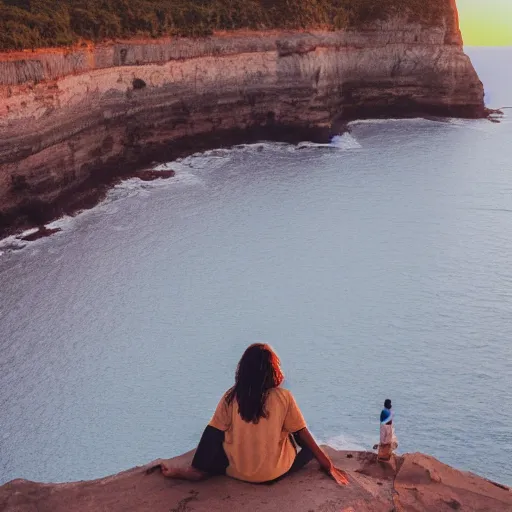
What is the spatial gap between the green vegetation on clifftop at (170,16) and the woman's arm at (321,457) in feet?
49.4

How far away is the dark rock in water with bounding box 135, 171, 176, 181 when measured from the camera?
21513mm

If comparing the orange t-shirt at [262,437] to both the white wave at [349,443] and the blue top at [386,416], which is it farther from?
the white wave at [349,443]

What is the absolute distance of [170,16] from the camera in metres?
24.2

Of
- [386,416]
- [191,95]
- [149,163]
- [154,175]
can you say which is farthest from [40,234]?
[386,416]

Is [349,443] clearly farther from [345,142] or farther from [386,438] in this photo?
[345,142]

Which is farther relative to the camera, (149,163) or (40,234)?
(149,163)

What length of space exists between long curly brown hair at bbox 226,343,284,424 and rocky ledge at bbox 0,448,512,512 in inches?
31.3

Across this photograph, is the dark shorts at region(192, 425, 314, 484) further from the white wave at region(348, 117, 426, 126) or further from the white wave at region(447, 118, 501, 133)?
the white wave at region(348, 117, 426, 126)

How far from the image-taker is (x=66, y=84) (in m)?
18.2

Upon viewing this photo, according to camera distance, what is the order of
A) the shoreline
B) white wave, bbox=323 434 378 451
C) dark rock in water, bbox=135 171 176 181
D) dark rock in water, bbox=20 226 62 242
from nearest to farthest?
white wave, bbox=323 434 378 451
dark rock in water, bbox=20 226 62 242
the shoreline
dark rock in water, bbox=135 171 176 181

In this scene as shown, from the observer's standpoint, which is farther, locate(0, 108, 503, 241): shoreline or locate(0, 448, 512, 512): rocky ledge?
locate(0, 108, 503, 241): shoreline

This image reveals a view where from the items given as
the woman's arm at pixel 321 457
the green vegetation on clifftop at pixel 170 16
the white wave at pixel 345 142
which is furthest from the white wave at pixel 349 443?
the white wave at pixel 345 142

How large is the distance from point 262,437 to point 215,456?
559mm

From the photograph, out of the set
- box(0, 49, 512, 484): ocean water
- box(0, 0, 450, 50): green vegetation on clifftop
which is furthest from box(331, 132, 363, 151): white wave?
box(0, 49, 512, 484): ocean water
